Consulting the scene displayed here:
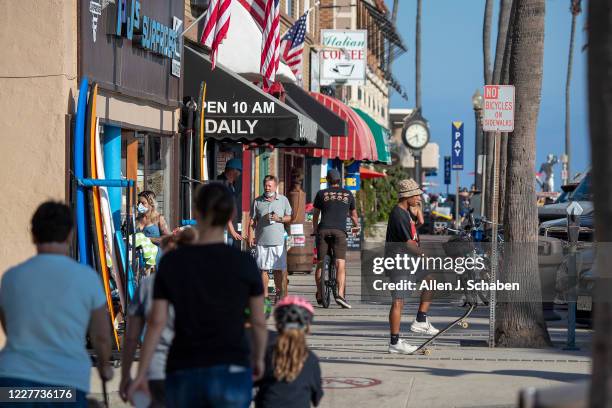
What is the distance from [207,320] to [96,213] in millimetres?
6247

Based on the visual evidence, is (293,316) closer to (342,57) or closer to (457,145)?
(342,57)

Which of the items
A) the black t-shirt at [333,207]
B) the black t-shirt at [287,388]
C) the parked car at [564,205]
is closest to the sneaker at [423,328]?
the black t-shirt at [333,207]

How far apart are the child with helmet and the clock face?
47263 mm

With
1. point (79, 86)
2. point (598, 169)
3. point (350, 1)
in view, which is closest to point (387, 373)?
point (79, 86)

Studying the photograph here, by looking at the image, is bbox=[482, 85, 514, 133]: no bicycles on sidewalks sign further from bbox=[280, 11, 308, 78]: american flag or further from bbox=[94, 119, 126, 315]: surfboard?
bbox=[280, 11, 308, 78]: american flag

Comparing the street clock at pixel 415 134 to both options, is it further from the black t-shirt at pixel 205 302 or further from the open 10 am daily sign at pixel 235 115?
the black t-shirt at pixel 205 302

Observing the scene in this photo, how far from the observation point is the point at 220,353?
5.64 m

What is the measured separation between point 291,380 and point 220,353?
2.85 feet

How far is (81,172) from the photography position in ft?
38.9

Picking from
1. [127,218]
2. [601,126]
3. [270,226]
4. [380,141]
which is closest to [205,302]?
[601,126]

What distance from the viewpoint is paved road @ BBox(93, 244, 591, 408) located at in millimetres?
10039

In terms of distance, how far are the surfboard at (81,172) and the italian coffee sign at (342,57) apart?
66.6ft

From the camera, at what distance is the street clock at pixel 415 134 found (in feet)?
176

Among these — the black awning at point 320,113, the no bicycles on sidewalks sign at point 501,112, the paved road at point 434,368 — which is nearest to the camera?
the paved road at point 434,368
